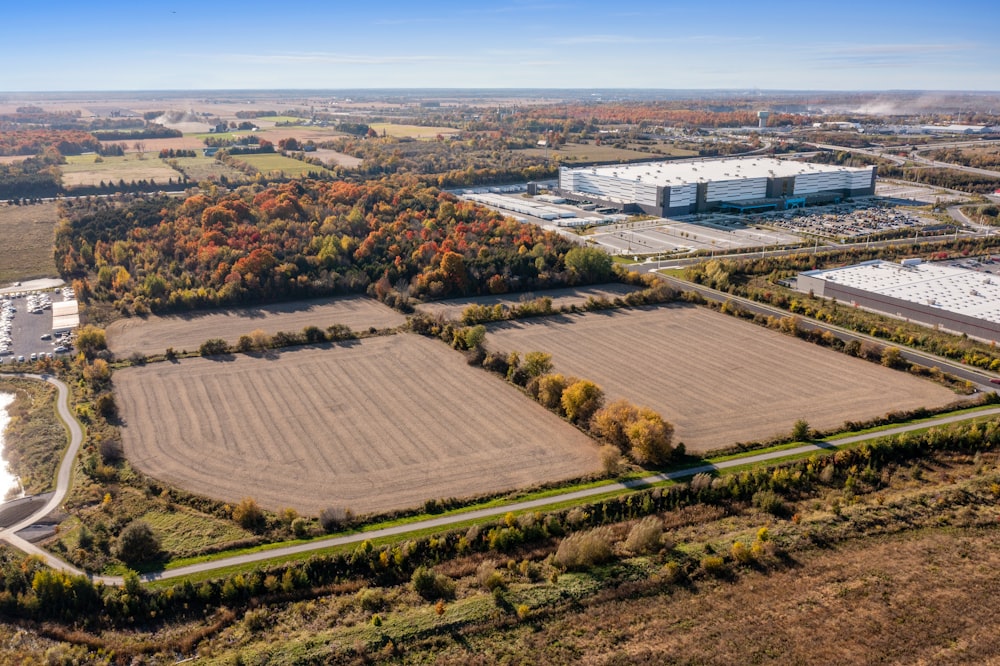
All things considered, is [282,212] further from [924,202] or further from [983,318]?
[924,202]

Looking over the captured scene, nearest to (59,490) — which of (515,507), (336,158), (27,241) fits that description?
(515,507)

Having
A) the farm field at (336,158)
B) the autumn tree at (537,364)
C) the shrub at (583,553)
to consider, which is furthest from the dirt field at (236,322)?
the farm field at (336,158)

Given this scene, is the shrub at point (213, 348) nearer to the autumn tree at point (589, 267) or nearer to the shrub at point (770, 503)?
the autumn tree at point (589, 267)

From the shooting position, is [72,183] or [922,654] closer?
Answer: [922,654]

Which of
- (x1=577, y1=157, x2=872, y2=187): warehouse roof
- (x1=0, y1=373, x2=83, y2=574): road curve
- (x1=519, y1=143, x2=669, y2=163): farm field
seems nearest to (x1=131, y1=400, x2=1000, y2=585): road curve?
(x1=0, y1=373, x2=83, y2=574): road curve

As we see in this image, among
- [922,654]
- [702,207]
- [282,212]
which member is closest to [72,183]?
[282,212]

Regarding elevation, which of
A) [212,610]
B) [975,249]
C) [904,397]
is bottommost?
[212,610]

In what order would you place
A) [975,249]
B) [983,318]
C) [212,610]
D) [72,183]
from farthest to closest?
[72,183], [975,249], [983,318], [212,610]

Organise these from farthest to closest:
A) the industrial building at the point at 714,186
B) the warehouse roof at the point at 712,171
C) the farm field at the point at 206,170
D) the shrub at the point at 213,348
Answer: the farm field at the point at 206,170, the warehouse roof at the point at 712,171, the industrial building at the point at 714,186, the shrub at the point at 213,348
